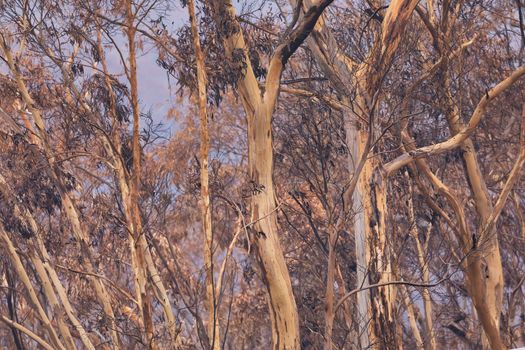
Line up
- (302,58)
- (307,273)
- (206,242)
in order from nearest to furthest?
(206,242) < (302,58) < (307,273)

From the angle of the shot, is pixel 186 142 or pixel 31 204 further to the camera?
pixel 186 142

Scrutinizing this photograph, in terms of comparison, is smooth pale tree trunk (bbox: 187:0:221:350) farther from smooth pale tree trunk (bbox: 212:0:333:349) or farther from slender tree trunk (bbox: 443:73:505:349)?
slender tree trunk (bbox: 443:73:505:349)

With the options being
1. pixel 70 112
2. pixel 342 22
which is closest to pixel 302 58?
pixel 342 22

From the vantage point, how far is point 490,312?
12273mm

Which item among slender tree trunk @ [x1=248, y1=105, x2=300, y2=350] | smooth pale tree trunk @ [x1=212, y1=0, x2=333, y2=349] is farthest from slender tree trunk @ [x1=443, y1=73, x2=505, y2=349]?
slender tree trunk @ [x1=248, y1=105, x2=300, y2=350]

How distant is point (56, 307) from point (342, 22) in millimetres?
5559

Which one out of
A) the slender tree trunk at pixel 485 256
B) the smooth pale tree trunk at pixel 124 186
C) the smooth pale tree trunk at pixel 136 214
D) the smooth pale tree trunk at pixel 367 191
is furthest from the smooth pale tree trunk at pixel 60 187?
the slender tree trunk at pixel 485 256

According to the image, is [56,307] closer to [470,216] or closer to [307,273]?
[307,273]

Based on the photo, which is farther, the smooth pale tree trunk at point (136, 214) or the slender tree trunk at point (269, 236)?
the slender tree trunk at point (269, 236)

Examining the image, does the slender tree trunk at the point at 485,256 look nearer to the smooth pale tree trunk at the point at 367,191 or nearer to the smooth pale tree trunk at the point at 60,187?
the smooth pale tree trunk at the point at 367,191

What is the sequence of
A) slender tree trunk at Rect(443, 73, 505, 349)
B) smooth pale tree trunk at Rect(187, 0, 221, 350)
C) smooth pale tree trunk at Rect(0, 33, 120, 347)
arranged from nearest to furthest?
smooth pale tree trunk at Rect(187, 0, 221, 350)
smooth pale tree trunk at Rect(0, 33, 120, 347)
slender tree trunk at Rect(443, 73, 505, 349)

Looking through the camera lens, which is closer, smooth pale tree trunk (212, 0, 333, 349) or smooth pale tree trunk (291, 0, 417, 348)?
smooth pale tree trunk (212, 0, 333, 349)

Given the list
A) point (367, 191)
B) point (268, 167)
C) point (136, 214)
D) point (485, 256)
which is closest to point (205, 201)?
point (136, 214)

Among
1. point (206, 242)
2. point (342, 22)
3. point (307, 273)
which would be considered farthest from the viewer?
point (307, 273)
